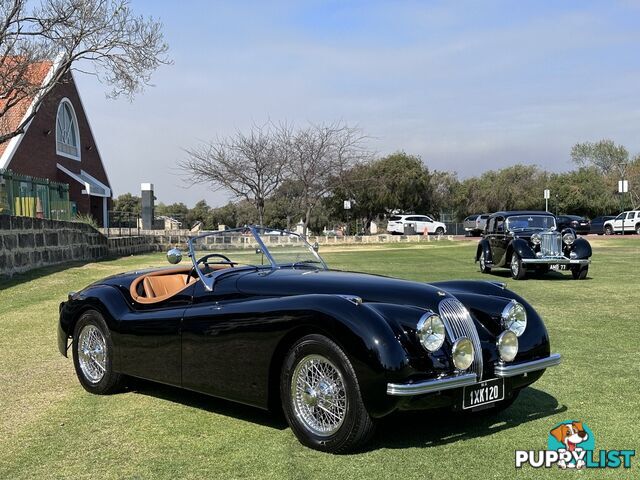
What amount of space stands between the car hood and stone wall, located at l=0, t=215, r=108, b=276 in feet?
39.9

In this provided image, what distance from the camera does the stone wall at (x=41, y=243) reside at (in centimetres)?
1574

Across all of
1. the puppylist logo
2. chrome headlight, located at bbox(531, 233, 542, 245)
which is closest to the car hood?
the puppylist logo

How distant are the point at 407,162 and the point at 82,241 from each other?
135 ft

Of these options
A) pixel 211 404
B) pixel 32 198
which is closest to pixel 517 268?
pixel 211 404

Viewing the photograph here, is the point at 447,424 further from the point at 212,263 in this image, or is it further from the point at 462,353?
the point at 212,263

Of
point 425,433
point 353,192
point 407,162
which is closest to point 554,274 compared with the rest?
point 425,433

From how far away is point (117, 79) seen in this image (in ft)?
A: 73.7

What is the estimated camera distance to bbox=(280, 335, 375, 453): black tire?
404 centimetres

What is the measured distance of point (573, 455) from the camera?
13.6 ft

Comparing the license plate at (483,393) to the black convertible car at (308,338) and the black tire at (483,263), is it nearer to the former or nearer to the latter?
the black convertible car at (308,338)

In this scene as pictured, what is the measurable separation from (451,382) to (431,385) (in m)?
0.16

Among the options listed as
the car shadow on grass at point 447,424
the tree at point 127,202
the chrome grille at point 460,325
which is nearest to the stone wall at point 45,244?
the car shadow on grass at point 447,424

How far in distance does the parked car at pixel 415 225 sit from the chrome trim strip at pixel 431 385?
44.2 m

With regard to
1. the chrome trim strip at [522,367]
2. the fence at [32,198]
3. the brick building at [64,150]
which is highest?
the brick building at [64,150]
